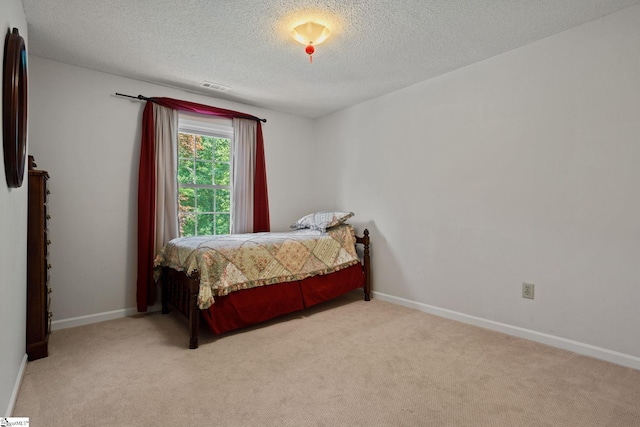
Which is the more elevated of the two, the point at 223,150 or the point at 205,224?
the point at 223,150

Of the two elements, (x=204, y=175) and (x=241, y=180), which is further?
(x=241, y=180)

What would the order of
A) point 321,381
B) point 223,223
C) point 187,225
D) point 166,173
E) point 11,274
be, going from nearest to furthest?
point 11,274
point 321,381
point 166,173
point 187,225
point 223,223

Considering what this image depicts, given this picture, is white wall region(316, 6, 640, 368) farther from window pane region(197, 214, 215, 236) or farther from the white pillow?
window pane region(197, 214, 215, 236)

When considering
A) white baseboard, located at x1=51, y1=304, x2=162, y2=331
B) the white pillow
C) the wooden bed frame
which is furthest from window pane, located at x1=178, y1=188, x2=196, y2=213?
the white pillow

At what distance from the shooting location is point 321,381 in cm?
191

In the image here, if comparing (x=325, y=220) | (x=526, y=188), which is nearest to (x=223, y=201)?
(x=325, y=220)

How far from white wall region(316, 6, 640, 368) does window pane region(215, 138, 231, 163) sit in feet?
5.94

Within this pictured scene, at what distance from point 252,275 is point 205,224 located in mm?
1322

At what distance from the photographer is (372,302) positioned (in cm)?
359

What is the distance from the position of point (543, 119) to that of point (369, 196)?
1841 millimetres

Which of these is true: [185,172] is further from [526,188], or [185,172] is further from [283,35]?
[526,188]

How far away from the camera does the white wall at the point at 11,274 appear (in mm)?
1396

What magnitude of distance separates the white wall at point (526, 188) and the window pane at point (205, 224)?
1.95m

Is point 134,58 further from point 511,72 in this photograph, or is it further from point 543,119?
point 543,119
